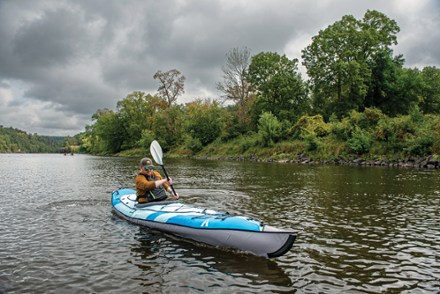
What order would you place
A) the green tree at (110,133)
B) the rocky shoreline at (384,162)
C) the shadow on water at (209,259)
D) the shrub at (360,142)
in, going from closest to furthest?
1. the shadow on water at (209,259)
2. the rocky shoreline at (384,162)
3. the shrub at (360,142)
4. the green tree at (110,133)

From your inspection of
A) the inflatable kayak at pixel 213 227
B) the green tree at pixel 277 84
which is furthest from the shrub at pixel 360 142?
the inflatable kayak at pixel 213 227

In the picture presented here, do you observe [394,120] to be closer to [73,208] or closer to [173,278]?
[73,208]

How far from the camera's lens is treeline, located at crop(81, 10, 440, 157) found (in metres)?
34.2

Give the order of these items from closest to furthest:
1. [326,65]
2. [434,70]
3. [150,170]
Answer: [150,170] < [326,65] < [434,70]

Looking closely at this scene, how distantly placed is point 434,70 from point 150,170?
58.3 m

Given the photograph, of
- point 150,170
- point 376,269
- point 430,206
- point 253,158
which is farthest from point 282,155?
point 376,269

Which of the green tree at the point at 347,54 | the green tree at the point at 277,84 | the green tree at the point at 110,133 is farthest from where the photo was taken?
the green tree at the point at 110,133

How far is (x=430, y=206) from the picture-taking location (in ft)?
42.1

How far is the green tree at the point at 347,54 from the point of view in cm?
4353

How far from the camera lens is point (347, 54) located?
4347cm

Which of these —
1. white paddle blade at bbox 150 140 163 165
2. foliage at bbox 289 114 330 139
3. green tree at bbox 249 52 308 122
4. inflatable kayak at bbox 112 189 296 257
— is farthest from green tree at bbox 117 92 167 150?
inflatable kayak at bbox 112 189 296 257

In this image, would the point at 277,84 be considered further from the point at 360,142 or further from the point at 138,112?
the point at 138,112

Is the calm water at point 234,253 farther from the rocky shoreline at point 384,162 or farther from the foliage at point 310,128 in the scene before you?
the foliage at point 310,128

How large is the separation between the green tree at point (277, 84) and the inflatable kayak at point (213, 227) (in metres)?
41.8
